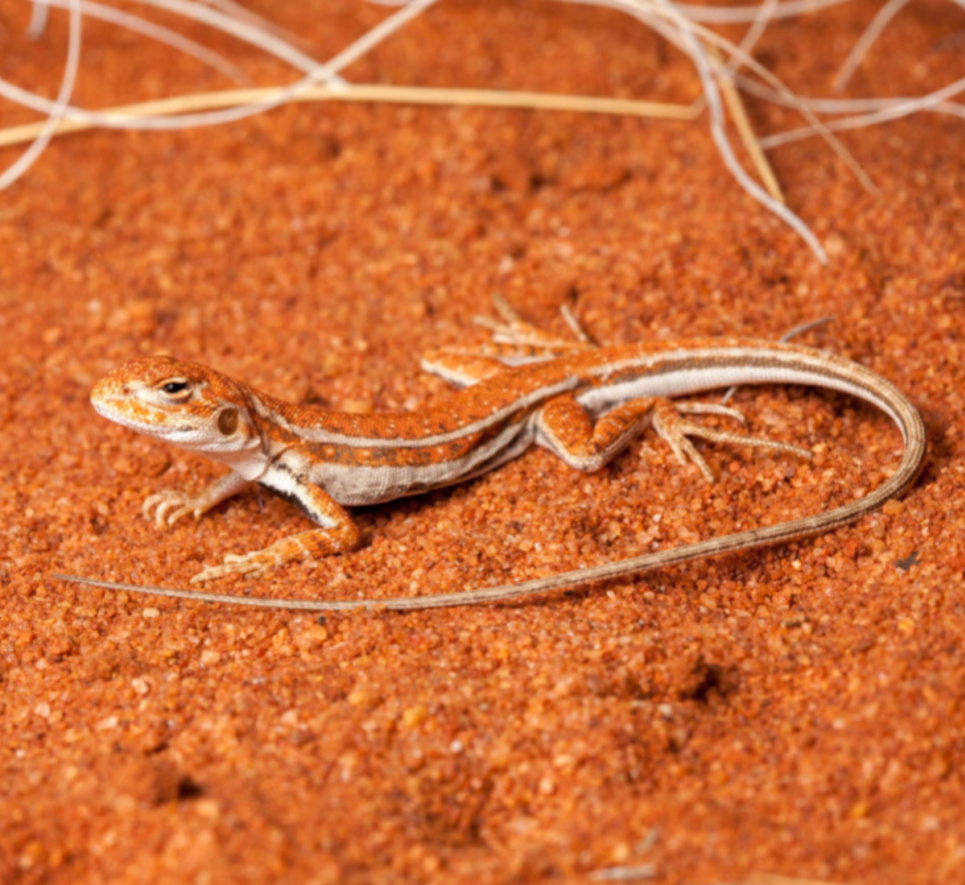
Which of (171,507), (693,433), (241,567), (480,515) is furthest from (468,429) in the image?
(171,507)

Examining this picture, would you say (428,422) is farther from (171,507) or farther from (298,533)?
(171,507)

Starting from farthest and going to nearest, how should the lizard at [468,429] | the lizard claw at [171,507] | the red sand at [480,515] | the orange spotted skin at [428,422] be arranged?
the lizard claw at [171,507] < the orange spotted skin at [428,422] < the lizard at [468,429] < the red sand at [480,515]

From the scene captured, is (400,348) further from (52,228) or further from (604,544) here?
(52,228)

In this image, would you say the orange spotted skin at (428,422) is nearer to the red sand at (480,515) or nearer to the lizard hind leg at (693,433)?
the lizard hind leg at (693,433)

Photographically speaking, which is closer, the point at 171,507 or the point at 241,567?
the point at 241,567

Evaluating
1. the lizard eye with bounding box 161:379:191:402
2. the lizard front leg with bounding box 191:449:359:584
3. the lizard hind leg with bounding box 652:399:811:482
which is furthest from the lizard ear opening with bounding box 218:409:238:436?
the lizard hind leg with bounding box 652:399:811:482

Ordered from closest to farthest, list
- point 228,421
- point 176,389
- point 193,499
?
point 176,389, point 228,421, point 193,499

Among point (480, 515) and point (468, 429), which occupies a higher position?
point (468, 429)

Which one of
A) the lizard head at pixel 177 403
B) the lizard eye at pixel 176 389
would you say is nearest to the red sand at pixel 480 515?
the lizard head at pixel 177 403
